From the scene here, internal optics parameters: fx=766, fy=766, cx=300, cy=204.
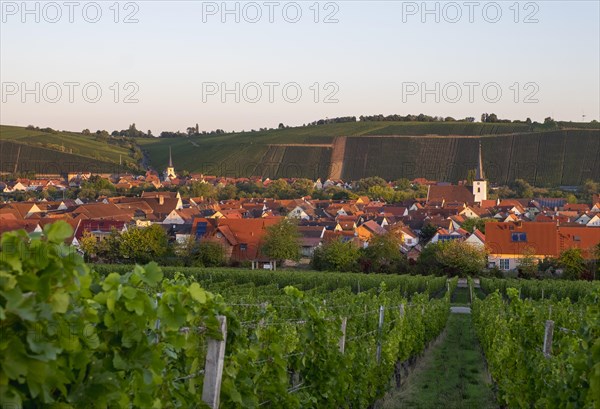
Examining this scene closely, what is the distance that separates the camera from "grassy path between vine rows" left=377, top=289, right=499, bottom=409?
12844 mm

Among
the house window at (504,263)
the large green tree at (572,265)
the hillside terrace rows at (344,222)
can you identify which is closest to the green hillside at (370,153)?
the hillside terrace rows at (344,222)

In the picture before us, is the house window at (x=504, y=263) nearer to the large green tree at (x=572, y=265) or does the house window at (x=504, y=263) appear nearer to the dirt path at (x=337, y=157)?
the large green tree at (x=572, y=265)

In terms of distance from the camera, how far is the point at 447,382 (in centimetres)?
1527

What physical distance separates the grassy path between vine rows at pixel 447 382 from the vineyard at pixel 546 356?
2.37 ft

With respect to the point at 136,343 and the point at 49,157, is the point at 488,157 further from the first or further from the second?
the point at 136,343

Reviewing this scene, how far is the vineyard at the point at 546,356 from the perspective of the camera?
621 centimetres

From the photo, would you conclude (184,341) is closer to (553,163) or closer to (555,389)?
(555,389)

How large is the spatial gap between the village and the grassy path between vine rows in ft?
45.9

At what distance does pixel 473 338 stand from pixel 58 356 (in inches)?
867

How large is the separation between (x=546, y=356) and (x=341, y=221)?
214ft

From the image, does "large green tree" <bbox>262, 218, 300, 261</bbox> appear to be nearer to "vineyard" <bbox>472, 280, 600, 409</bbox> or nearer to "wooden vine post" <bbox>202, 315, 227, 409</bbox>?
"vineyard" <bbox>472, 280, 600, 409</bbox>

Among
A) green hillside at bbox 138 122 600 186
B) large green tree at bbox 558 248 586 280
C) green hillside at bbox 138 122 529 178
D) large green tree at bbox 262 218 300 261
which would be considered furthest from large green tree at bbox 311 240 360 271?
green hillside at bbox 138 122 529 178

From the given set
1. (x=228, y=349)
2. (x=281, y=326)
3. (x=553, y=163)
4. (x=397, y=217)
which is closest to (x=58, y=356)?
(x=228, y=349)

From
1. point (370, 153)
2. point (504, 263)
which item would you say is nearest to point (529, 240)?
point (504, 263)
